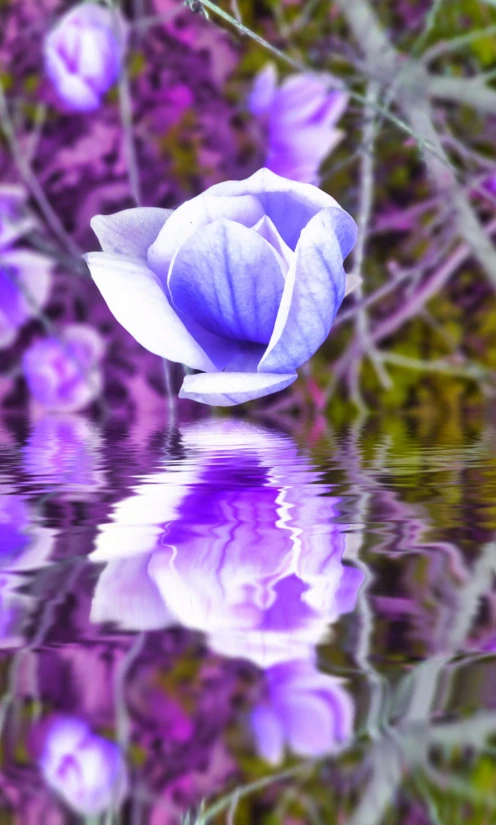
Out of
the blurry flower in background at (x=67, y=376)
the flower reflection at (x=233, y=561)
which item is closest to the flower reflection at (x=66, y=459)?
the flower reflection at (x=233, y=561)

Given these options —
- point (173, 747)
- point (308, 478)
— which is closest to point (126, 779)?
point (173, 747)

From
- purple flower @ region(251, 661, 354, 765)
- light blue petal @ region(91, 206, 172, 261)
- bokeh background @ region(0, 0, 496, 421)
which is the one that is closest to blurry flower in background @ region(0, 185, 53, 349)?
bokeh background @ region(0, 0, 496, 421)

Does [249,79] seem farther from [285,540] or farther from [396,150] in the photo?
[285,540]

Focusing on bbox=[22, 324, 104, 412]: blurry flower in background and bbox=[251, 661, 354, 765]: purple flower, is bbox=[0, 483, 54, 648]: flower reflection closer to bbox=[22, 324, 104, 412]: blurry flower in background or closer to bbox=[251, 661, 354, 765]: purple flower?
bbox=[251, 661, 354, 765]: purple flower

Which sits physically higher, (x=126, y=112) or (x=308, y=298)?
(x=126, y=112)

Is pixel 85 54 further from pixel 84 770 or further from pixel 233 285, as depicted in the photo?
pixel 84 770

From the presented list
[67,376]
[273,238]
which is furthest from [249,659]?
[67,376]

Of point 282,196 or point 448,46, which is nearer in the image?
point 282,196
